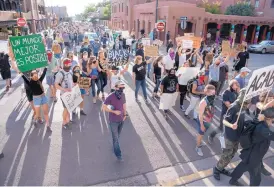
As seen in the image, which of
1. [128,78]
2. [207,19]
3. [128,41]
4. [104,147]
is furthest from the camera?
[207,19]

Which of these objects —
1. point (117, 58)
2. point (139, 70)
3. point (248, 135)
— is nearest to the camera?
point (248, 135)

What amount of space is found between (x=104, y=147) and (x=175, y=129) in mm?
Answer: 2036

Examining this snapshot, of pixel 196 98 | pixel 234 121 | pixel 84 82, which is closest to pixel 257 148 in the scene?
pixel 234 121

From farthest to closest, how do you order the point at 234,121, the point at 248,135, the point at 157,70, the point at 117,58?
the point at 157,70
the point at 117,58
the point at 234,121
the point at 248,135

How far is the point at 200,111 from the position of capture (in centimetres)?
459

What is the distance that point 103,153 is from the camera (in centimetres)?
509

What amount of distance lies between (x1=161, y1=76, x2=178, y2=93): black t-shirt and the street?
901 millimetres

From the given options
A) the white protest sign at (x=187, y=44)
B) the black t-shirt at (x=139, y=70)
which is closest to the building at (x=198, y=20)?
the white protest sign at (x=187, y=44)

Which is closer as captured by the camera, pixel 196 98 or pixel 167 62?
pixel 196 98

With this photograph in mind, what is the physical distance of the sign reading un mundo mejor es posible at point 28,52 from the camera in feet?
18.0

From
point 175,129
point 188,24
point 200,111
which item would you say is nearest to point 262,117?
point 200,111

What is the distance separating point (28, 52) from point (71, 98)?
5.05 ft

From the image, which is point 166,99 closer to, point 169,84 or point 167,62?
point 169,84

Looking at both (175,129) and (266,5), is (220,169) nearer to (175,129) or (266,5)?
(175,129)
